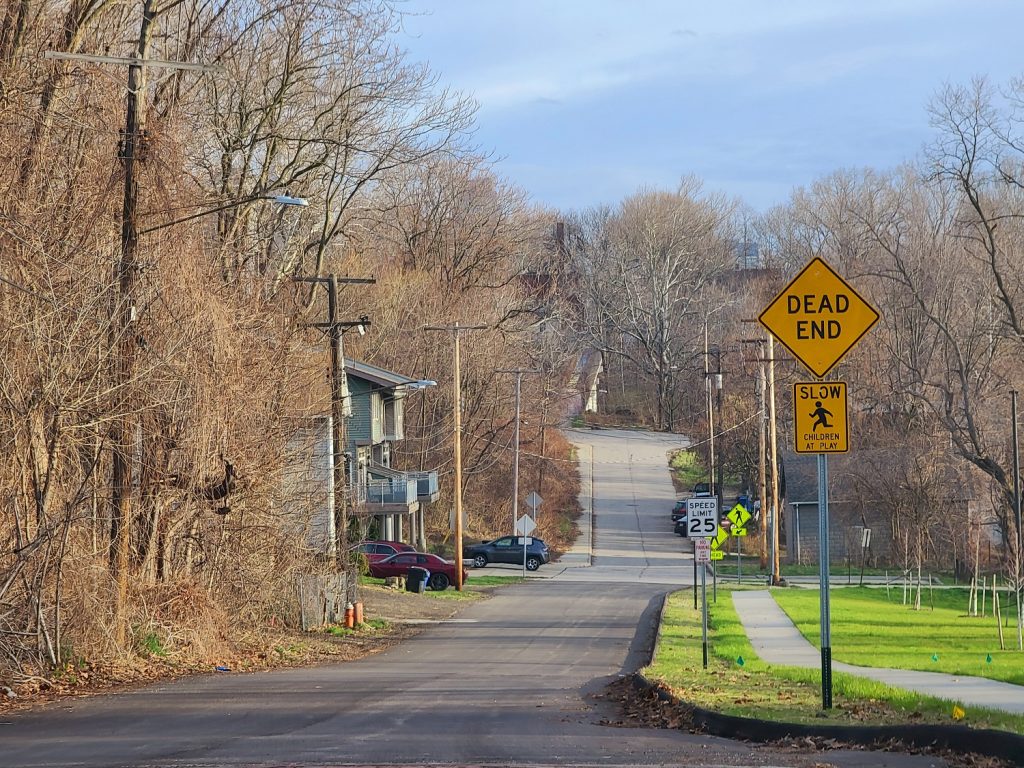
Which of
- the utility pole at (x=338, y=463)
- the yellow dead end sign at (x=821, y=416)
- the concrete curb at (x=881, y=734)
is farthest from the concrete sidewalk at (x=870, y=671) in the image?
the utility pole at (x=338, y=463)

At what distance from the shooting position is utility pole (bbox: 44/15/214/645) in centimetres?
1814

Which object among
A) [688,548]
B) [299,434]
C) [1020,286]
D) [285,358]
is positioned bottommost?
[688,548]

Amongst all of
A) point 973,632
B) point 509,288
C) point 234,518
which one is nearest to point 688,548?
point 509,288

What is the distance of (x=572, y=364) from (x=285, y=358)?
6725cm

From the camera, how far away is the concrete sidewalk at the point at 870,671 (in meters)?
14.8

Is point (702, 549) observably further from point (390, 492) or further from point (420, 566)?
point (390, 492)

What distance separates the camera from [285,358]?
24.1 meters

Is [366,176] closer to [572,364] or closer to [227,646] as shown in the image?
[227,646]

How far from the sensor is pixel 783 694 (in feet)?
46.2

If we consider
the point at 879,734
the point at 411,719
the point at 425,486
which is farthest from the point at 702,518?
the point at 425,486

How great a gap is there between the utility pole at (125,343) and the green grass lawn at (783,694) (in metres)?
8.40

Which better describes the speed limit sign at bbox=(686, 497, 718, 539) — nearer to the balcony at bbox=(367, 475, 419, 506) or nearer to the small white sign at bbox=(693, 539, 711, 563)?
the small white sign at bbox=(693, 539, 711, 563)

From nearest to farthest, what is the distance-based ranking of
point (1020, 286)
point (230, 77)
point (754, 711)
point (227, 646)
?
1. point (754, 711)
2. point (227, 646)
3. point (230, 77)
4. point (1020, 286)

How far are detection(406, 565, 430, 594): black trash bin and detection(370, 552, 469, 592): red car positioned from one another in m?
2.18
